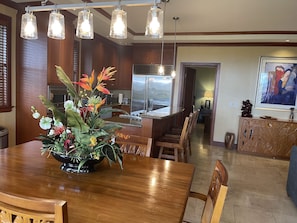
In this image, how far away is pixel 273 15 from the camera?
3701 mm

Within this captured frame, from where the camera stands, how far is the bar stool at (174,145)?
131 inches

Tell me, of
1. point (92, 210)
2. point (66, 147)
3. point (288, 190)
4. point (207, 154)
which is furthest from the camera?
point (207, 154)

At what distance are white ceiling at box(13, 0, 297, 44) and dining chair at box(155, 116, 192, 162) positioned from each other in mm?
1825

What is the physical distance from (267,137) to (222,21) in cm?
277

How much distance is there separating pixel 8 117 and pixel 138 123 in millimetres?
2058

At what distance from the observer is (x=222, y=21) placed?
415 cm

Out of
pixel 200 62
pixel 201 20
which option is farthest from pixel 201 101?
pixel 201 20

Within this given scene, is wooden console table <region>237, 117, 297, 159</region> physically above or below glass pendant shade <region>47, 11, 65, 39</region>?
below

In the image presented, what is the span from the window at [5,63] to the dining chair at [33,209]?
3.03 meters

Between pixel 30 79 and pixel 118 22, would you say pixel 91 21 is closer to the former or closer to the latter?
pixel 118 22

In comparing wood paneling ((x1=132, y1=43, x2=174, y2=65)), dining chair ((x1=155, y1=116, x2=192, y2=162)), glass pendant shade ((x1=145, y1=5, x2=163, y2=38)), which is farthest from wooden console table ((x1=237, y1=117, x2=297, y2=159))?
glass pendant shade ((x1=145, y1=5, x2=163, y2=38))

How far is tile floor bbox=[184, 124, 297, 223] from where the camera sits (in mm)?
2549

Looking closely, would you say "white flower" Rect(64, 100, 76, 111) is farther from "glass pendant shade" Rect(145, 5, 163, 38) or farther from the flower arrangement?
"glass pendant shade" Rect(145, 5, 163, 38)

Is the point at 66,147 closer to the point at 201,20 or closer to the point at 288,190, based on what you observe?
the point at 288,190
